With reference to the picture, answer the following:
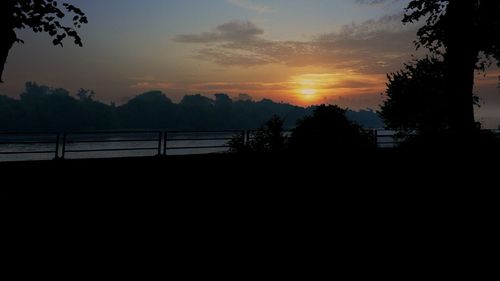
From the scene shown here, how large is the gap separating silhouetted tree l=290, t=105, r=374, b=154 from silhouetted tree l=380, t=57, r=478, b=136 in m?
21.6

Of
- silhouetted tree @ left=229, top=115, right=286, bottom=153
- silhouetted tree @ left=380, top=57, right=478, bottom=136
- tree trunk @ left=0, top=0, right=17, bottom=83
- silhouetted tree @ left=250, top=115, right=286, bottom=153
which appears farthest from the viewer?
silhouetted tree @ left=380, top=57, right=478, bottom=136

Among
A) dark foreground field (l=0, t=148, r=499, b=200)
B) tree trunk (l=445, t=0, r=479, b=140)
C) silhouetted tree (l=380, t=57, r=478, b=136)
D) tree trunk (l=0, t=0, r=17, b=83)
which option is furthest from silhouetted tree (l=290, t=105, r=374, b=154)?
silhouetted tree (l=380, t=57, r=478, b=136)

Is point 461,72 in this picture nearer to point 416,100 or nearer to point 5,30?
point 5,30

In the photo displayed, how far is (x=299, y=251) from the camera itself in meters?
7.69

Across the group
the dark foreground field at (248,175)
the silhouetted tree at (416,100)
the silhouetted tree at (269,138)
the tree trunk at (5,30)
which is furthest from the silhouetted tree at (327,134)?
the silhouetted tree at (416,100)

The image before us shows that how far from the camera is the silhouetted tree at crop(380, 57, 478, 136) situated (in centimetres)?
3791

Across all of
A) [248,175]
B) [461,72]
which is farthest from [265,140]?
[461,72]

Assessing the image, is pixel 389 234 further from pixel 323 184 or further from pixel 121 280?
pixel 121 280

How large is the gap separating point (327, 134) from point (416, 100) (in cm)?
2834

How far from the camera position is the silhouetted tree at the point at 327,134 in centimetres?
1623

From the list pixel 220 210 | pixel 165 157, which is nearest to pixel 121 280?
pixel 220 210

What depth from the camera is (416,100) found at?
4122cm

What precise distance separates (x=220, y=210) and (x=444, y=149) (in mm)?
10573

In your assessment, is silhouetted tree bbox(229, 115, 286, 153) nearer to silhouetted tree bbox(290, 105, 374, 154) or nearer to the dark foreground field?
silhouetted tree bbox(290, 105, 374, 154)
